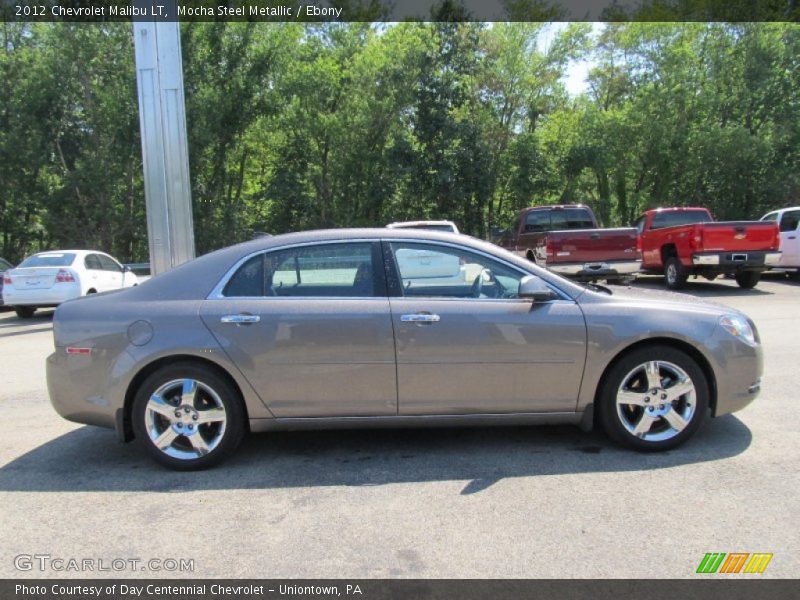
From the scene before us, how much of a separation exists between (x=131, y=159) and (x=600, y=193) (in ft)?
71.1

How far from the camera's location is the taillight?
43.7 feet

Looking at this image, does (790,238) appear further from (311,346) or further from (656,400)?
(311,346)

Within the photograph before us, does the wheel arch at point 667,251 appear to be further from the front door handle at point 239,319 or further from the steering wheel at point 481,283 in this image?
the front door handle at point 239,319

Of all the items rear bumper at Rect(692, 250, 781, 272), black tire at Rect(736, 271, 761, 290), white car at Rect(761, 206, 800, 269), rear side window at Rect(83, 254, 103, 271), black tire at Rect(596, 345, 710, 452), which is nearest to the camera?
black tire at Rect(596, 345, 710, 452)

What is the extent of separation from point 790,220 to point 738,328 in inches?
532

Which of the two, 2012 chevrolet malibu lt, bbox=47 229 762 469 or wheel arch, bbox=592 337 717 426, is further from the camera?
wheel arch, bbox=592 337 717 426

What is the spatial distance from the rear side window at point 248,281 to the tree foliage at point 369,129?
20.8 meters

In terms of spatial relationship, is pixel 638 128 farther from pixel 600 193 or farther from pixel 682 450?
pixel 682 450

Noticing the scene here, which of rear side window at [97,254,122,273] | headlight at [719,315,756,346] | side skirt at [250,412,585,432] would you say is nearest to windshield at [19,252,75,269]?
rear side window at [97,254,122,273]

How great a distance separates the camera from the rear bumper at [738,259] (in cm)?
1328

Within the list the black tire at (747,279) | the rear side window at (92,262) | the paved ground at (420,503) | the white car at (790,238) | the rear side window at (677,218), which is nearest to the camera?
the paved ground at (420,503)

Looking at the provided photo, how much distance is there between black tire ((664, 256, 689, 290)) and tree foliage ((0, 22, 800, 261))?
12.7m
